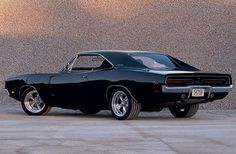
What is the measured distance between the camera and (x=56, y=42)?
26.3 m

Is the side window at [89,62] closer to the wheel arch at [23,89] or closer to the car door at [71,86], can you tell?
the car door at [71,86]

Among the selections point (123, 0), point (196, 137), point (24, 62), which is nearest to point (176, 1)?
point (123, 0)

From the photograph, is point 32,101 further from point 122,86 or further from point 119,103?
point 122,86

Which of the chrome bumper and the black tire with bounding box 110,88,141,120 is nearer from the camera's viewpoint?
the chrome bumper

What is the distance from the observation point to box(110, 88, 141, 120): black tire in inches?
524

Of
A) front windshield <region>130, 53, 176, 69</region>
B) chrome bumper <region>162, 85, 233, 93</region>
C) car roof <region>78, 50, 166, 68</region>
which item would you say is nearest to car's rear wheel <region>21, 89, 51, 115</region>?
car roof <region>78, 50, 166, 68</region>

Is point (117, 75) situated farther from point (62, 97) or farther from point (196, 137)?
point (196, 137)

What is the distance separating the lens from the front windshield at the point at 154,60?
14031 millimetres

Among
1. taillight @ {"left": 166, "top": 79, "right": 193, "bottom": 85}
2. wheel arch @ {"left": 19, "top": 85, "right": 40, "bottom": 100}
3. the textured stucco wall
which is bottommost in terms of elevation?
wheel arch @ {"left": 19, "top": 85, "right": 40, "bottom": 100}

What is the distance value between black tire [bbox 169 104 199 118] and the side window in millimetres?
1866

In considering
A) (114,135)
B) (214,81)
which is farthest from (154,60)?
(114,135)

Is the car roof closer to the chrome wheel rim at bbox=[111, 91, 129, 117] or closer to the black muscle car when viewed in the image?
the black muscle car

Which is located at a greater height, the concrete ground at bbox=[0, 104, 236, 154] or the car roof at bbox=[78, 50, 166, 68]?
the car roof at bbox=[78, 50, 166, 68]

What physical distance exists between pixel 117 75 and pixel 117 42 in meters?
12.4
